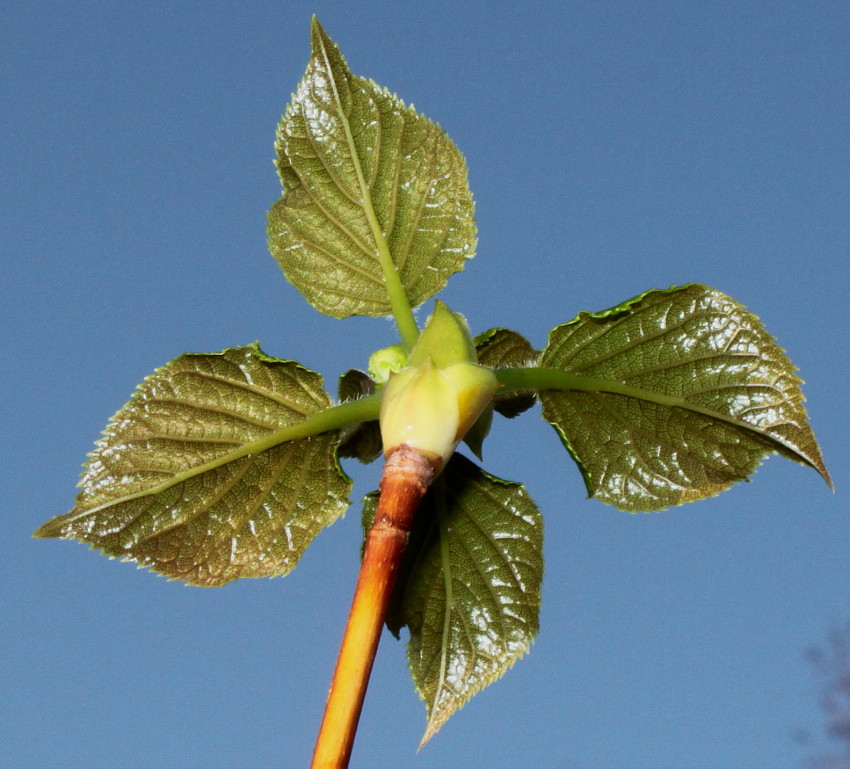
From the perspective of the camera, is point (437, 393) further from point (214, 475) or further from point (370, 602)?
point (214, 475)

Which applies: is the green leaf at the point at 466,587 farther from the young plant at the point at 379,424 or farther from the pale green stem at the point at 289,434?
the pale green stem at the point at 289,434

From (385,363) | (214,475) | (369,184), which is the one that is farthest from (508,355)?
(214,475)

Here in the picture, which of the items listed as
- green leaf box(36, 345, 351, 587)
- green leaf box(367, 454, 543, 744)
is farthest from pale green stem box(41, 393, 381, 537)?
green leaf box(367, 454, 543, 744)

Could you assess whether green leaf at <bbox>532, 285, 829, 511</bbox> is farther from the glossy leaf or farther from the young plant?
the glossy leaf

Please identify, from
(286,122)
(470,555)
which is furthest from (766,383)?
(286,122)

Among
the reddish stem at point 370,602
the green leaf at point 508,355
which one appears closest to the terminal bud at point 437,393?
the reddish stem at point 370,602
